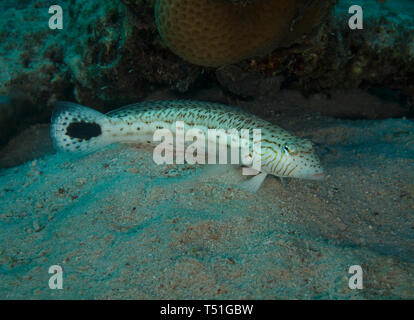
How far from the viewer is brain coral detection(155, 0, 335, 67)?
344 cm

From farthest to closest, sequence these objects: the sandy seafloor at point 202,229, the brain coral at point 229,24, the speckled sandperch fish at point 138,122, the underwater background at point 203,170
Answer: the speckled sandperch fish at point 138,122
the brain coral at point 229,24
the underwater background at point 203,170
the sandy seafloor at point 202,229

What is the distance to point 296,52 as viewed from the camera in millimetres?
4738

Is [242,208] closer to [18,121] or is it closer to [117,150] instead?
[117,150]

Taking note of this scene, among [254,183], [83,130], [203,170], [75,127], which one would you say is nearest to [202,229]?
[254,183]

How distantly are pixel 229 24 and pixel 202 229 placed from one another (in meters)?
2.63

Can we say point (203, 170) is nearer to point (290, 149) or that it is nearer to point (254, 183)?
point (254, 183)

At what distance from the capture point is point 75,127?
4684mm

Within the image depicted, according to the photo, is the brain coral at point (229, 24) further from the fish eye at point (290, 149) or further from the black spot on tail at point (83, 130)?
the black spot on tail at point (83, 130)

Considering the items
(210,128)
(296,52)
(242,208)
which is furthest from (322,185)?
(296,52)

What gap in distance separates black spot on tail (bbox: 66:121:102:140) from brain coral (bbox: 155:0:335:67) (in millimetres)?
1932

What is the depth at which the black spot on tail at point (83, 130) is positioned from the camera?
4656 mm

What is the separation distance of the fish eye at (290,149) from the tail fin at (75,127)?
9.83ft

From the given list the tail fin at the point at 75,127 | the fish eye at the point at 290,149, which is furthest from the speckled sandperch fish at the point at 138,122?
the fish eye at the point at 290,149

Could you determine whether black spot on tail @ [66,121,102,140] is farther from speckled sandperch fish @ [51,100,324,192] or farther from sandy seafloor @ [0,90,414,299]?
sandy seafloor @ [0,90,414,299]
